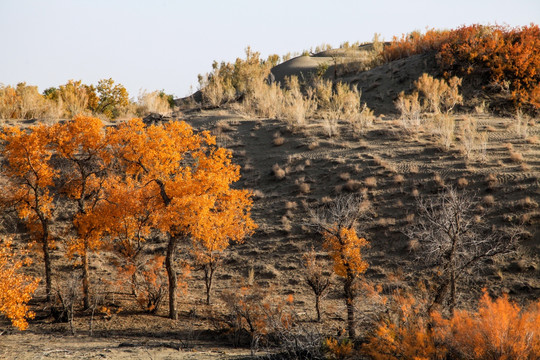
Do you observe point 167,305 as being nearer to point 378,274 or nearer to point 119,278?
point 119,278

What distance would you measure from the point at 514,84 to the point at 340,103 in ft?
44.6

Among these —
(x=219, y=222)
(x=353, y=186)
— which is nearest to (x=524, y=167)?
(x=353, y=186)

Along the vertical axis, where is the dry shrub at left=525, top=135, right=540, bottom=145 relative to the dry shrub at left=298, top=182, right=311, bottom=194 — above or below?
above

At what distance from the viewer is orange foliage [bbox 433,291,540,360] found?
1112cm

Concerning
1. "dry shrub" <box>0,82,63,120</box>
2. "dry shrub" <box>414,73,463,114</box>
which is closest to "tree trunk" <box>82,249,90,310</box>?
"dry shrub" <box>0,82,63,120</box>

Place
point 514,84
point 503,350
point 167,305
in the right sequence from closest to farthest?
point 503,350 < point 167,305 < point 514,84

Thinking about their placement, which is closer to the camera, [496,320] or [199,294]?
[496,320]

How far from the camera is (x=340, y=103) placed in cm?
3784

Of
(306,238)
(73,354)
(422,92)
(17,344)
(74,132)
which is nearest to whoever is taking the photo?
(73,354)

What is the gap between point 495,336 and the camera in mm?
11250

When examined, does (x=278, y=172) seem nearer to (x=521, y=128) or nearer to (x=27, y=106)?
(x=521, y=128)

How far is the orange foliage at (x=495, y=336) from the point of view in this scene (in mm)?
11125

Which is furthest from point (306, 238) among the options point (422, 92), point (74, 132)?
point (422, 92)

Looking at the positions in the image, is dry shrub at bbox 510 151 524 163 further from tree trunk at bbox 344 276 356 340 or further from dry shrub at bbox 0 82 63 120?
dry shrub at bbox 0 82 63 120
